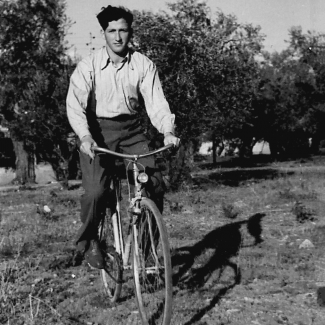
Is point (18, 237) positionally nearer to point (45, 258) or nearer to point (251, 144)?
point (45, 258)

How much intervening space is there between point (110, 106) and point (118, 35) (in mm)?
586

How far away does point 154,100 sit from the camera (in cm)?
450

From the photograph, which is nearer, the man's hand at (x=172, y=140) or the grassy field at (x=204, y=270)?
the man's hand at (x=172, y=140)

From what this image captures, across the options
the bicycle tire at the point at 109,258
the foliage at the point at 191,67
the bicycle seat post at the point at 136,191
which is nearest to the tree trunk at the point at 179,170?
the foliage at the point at 191,67

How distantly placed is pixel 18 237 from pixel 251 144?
39904 mm

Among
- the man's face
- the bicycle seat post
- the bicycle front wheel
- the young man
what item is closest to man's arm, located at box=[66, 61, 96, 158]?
the young man

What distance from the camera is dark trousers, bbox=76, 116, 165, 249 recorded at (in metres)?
4.44

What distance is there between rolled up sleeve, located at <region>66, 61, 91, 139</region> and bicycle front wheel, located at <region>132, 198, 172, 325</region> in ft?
2.85

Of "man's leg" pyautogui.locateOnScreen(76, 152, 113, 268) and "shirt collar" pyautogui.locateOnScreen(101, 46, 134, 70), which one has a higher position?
"shirt collar" pyautogui.locateOnScreen(101, 46, 134, 70)

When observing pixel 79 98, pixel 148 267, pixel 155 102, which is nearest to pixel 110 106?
pixel 79 98

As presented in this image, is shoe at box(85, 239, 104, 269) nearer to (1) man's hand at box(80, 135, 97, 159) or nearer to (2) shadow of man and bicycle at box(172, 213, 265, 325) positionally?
(2) shadow of man and bicycle at box(172, 213, 265, 325)

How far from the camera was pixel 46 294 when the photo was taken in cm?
529

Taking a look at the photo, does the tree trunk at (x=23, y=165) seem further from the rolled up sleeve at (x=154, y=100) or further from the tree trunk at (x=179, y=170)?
the rolled up sleeve at (x=154, y=100)

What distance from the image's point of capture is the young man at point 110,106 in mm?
4434
